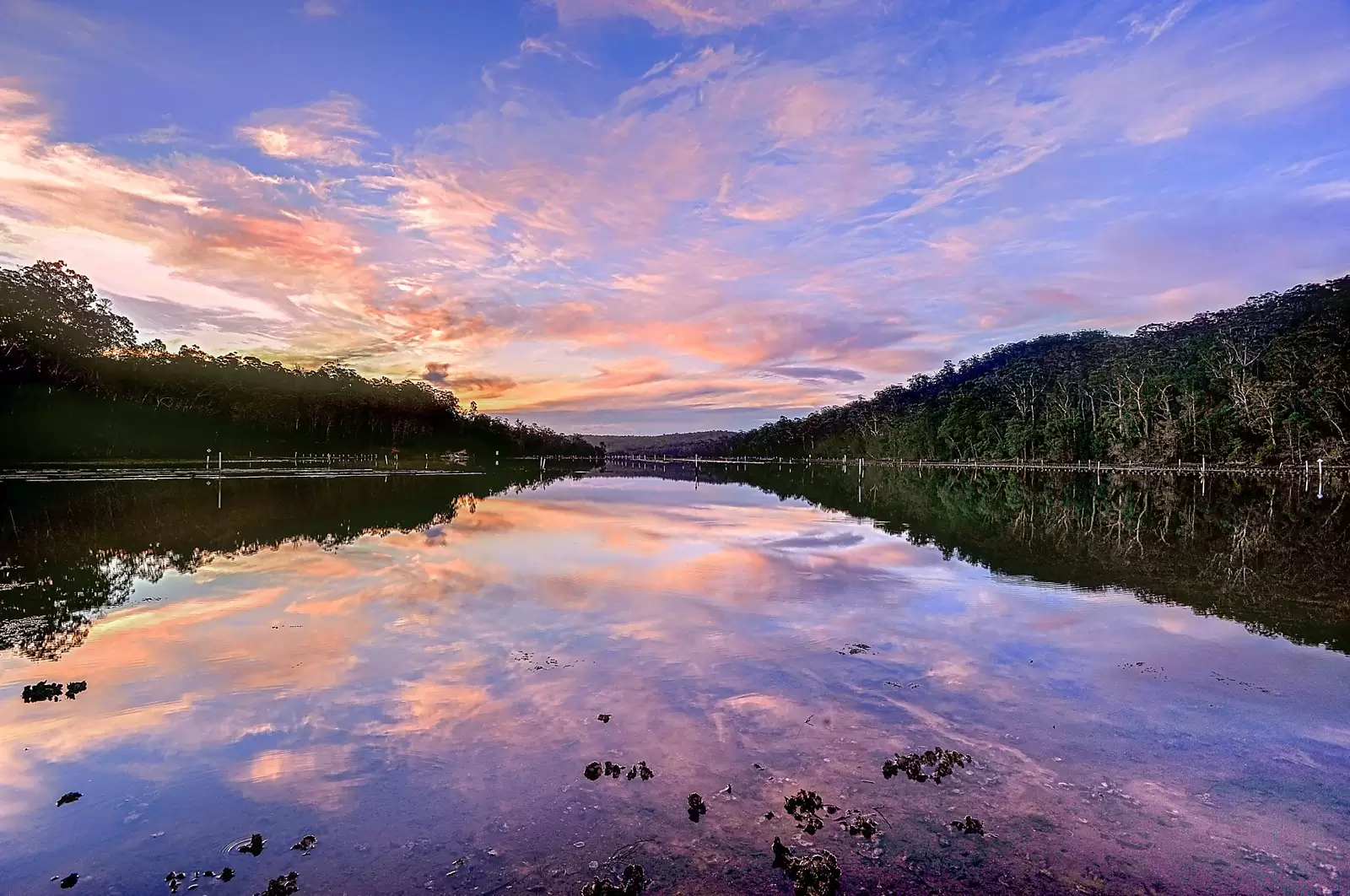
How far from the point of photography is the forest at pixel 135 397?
95.4m

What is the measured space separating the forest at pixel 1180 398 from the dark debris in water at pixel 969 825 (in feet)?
296

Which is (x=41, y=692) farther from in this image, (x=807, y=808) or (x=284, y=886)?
(x=807, y=808)

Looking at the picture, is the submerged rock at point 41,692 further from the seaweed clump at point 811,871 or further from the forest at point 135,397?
the forest at point 135,397

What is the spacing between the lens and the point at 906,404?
18162cm

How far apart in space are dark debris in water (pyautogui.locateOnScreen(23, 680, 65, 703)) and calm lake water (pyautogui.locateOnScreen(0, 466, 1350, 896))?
1.05 ft

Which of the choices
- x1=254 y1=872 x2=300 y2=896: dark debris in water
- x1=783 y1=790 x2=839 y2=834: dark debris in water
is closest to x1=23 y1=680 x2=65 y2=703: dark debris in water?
x1=254 y1=872 x2=300 y2=896: dark debris in water

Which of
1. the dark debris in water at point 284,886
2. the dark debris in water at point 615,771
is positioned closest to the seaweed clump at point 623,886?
the dark debris in water at point 615,771

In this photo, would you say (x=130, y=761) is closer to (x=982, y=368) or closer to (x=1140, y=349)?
(x=1140, y=349)

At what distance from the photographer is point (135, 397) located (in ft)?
377

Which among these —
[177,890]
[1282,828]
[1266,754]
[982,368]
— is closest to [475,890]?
[177,890]

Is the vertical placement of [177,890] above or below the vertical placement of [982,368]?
below

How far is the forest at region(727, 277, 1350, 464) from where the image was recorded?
75688 mm

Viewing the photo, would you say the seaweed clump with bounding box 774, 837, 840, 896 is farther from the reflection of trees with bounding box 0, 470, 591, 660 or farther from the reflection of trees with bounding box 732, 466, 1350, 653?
the reflection of trees with bounding box 732, 466, 1350, 653

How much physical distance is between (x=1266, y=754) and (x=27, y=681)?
50.6 feet
